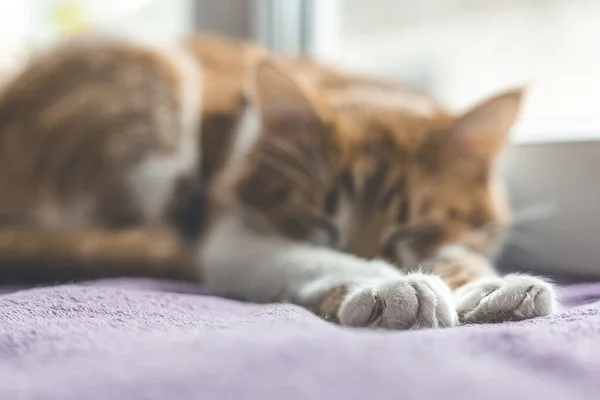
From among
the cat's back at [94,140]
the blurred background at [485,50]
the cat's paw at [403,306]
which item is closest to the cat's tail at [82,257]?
the cat's back at [94,140]

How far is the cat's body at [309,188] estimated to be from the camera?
1.24m

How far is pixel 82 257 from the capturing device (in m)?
1.26

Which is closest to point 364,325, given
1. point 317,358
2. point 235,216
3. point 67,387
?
point 317,358

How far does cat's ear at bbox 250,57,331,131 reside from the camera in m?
1.31

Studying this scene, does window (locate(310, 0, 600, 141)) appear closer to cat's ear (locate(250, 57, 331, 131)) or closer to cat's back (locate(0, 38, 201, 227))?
cat's ear (locate(250, 57, 331, 131))

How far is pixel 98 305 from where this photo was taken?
90 centimetres

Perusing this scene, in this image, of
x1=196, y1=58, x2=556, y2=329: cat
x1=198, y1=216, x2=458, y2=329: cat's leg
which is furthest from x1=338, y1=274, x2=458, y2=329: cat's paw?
x1=196, y1=58, x2=556, y2=329: cat

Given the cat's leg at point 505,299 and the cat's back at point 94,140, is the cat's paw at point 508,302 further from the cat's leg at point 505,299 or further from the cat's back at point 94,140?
the cat's back at point 94,140

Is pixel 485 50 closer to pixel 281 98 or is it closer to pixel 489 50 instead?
pixel 489 50

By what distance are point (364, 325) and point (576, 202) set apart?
697mm

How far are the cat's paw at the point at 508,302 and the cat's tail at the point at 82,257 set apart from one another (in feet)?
1.96

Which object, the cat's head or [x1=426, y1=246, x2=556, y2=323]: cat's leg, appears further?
the cat's head

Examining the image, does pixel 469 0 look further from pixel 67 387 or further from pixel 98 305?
pixel 67 387

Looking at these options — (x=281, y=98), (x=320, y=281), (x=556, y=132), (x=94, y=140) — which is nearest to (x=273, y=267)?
(x=320, y=281)
